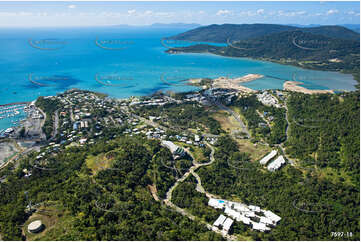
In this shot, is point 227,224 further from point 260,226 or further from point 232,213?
point 260,226

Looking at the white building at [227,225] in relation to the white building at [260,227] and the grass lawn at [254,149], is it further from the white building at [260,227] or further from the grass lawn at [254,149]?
the grass lawn at [254,149]

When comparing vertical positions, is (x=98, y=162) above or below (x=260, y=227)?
above

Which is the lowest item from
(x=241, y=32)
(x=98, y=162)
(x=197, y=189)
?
(x=197, y=189)

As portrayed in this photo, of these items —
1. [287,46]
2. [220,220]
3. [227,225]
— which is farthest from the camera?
[287,46]

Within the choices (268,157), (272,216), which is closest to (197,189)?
(272,216)

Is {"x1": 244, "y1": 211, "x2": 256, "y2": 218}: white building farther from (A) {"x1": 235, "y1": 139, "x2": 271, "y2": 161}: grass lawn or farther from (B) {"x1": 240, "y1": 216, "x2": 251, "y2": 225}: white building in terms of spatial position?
(A) {"x1": 235, "y1": 139, "x2": 271, "y2": 161}: grass lawn

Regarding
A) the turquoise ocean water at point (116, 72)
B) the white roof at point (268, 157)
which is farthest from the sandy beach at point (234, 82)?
the white roof at point (268, 157)

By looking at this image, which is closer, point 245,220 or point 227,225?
point 227,225

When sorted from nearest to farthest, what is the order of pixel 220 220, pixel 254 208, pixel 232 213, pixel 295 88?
pixel 220 220
pixel 232 213
pixel 254 208
pixel 295 88
